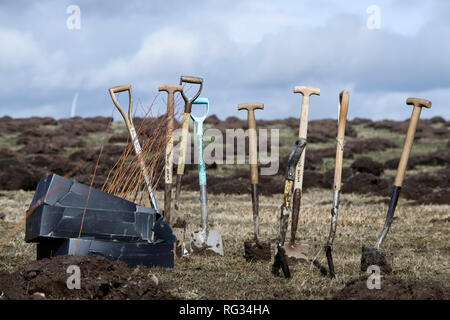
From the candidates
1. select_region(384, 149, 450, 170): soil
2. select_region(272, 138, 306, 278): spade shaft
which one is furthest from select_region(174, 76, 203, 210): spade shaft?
select_region(384, 149, 450, 170): soil

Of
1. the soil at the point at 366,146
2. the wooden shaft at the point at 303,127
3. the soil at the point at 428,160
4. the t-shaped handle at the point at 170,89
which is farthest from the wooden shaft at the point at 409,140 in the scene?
the soil at the point at 366,146

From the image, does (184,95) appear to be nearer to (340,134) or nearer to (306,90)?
(306,90)

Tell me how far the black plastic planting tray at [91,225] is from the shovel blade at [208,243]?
918 mm

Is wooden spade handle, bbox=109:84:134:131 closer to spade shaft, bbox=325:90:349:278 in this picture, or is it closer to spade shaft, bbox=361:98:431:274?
spade shaft, bbox=325:90:349:278

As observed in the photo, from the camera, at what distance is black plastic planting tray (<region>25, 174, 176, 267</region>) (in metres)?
4.52

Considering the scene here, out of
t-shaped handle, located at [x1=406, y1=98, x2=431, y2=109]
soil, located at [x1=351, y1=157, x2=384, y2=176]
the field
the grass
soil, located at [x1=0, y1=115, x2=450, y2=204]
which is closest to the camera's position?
the grass

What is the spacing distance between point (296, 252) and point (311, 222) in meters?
3.31

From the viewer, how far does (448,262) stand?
5742 millimetres

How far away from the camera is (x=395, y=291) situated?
3480mm

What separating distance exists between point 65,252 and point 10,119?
32615mm

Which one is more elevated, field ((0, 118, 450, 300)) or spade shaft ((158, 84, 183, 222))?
spade shaft ((158, 84, 183, 222))

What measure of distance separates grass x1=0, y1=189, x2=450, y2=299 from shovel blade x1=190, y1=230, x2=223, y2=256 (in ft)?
0.47
